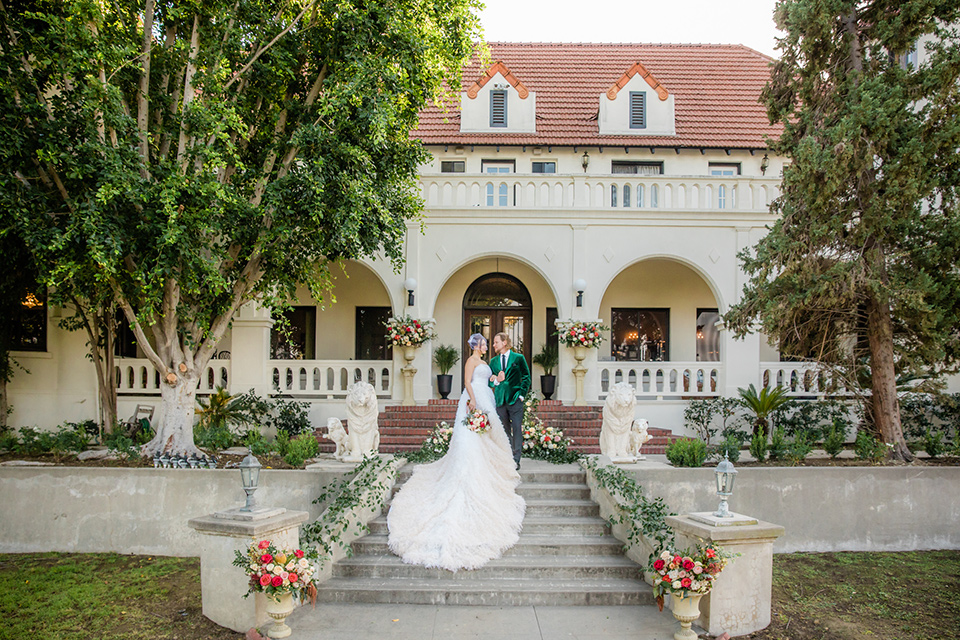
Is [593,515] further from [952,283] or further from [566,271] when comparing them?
[566,271]

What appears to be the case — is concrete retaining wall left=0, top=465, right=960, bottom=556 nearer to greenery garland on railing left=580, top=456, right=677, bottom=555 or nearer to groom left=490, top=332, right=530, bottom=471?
greenery garland on railing left=580, top=456, right=677, bottom=555

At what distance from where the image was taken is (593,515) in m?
7.05

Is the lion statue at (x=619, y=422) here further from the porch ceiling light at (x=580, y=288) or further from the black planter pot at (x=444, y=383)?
the black planter pot at (x=444, y=383)

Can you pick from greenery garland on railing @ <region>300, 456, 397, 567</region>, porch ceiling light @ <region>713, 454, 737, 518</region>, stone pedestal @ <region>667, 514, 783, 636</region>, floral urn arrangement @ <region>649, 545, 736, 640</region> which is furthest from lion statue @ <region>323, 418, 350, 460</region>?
porch ceiling light @ <region>713, 454, 737, 518</region>

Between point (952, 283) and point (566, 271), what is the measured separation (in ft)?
21.5

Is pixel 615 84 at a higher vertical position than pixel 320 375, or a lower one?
higher

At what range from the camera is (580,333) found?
11.9m

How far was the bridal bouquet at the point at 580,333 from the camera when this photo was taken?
1192 centimetres

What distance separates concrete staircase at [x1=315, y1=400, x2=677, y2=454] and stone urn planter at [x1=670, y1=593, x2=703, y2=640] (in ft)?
17.1

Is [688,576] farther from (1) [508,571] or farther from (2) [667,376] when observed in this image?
(2) [667,376]

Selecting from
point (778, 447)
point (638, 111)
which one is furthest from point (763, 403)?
point (638, 111)

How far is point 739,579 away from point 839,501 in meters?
3.20

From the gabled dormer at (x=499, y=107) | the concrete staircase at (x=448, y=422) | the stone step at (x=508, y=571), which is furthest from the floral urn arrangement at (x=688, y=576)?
the gabled dormer at (x=499, y=107)

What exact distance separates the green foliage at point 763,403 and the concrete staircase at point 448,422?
153 cm
